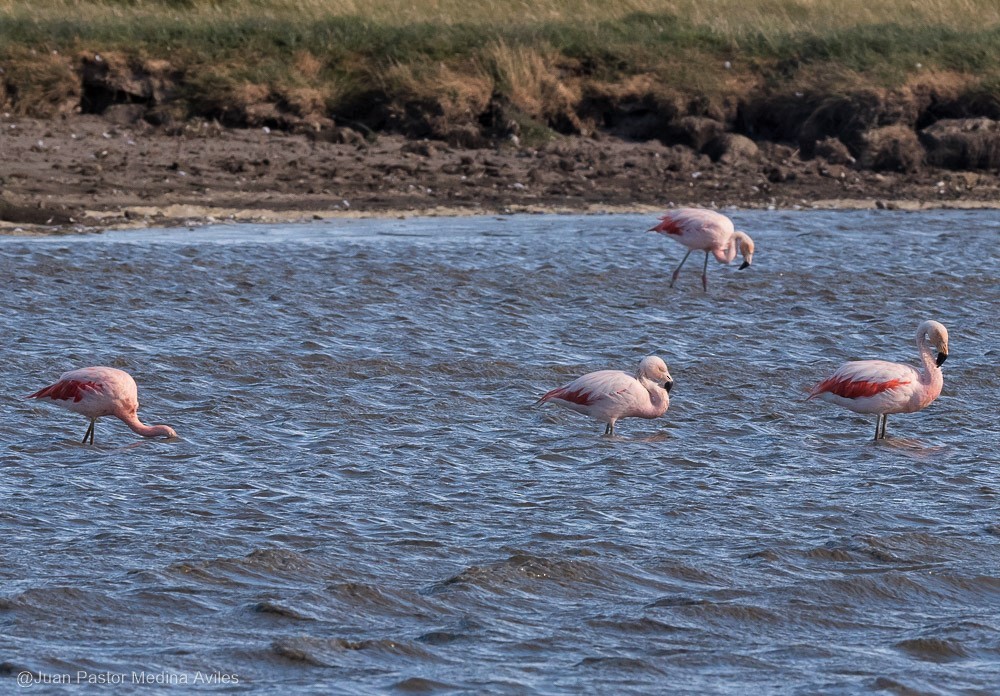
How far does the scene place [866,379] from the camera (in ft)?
28.3

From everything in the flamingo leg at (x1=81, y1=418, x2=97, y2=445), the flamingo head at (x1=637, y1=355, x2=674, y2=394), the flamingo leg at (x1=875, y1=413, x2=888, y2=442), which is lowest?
the flamingo leg at (x1=81, y1=418, x2=97, y2=445)

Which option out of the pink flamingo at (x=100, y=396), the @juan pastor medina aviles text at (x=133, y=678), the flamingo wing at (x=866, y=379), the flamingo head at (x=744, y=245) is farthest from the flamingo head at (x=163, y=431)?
the flamingo head at (x=744, y=245)

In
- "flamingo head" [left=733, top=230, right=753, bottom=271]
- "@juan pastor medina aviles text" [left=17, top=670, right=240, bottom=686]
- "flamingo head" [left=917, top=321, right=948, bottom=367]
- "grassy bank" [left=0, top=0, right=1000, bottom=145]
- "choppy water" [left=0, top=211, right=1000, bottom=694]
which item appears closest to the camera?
"@juan pastor medina aviles text" [left=17, top=670, right=240, bottom=686]

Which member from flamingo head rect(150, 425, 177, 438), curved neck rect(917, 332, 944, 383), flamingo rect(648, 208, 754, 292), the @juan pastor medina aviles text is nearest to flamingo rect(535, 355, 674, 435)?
curved neck rect(917, 332, 944, 383)

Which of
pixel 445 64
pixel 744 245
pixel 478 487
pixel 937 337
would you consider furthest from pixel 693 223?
pixel 445 64

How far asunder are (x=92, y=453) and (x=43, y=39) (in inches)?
461

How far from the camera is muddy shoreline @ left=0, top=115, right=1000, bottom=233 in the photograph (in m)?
15.5

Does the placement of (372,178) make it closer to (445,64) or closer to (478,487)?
(445,64)

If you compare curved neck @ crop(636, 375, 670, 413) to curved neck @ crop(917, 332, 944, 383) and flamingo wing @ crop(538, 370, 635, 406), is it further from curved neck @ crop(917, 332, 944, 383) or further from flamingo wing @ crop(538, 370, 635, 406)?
curved neck @ crop(917, 332, 944, 383)

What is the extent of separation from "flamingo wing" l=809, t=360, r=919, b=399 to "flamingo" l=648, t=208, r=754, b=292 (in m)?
4.30

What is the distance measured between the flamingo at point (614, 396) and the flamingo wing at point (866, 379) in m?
0.93

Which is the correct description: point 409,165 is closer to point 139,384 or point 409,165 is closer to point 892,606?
point 139,384

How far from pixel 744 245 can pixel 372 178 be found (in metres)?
5.34

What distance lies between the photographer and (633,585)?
608cm
